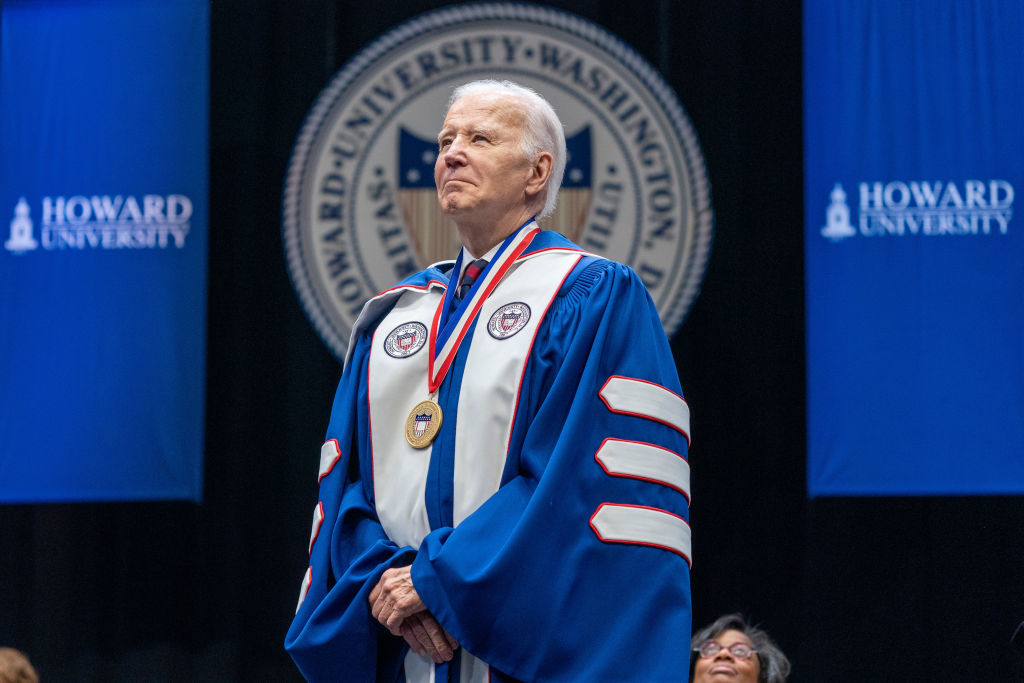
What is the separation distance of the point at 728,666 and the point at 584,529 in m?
1.91

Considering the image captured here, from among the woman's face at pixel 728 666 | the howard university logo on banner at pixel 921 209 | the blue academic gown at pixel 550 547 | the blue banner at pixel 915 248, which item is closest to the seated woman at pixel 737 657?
the woman's face at pixel 728 666

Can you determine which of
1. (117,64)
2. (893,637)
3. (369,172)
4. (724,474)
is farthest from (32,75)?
(893,637)

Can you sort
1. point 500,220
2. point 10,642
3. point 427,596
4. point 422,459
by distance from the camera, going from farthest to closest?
point 10,642, point 500,220, point 422,459, point 427,596

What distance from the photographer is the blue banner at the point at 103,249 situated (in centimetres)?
403

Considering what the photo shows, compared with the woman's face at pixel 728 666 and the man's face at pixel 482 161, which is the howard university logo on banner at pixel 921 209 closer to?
the woman's face at pixel 728 666

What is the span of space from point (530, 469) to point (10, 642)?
3053 millimetres

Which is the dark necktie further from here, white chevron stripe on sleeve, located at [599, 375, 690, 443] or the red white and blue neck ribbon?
white chevron stripe on sleeve, located at [599, 375, 690, 443]

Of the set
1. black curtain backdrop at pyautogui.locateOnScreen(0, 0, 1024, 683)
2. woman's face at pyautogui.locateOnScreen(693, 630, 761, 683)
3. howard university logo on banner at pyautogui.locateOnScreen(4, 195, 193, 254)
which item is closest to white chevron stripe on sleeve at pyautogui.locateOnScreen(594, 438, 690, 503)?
woman's face at pyautogui.locateOnScreen(693, 630, 761, 683)

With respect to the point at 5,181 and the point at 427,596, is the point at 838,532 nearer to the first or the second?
the point at 427,596

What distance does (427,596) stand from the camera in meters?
1.62

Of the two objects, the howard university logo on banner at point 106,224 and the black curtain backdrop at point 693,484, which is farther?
the howard university logo on banner at point 106,224

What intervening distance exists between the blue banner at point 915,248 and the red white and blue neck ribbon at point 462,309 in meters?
2.15

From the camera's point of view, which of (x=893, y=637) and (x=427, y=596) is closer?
(x=427, y=596)

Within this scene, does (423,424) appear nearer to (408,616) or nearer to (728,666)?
(408,616)
